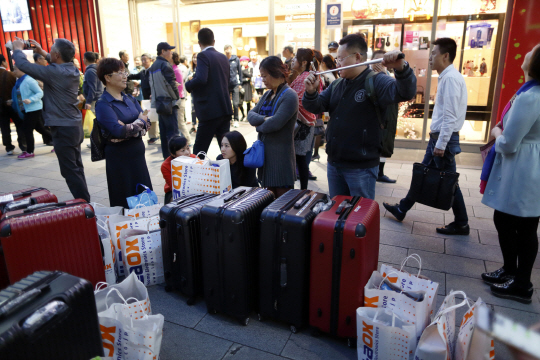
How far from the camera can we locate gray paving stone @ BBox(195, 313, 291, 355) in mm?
2291

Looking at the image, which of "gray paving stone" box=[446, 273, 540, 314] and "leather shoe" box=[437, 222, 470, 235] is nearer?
"gray paving stone" box=[446, 273, 540, 314]

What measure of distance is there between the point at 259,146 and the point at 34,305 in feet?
7.87

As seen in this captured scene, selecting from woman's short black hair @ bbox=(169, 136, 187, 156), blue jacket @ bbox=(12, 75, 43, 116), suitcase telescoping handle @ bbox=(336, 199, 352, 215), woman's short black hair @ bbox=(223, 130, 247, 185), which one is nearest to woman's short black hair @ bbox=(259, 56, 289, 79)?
woman's short black hair @ bbox=(223, 130, 247, 185)

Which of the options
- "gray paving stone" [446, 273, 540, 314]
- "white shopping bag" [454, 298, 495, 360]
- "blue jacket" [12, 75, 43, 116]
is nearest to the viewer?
"white shopping bag" [454, 298, 495, 360]

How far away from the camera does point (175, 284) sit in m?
2.77

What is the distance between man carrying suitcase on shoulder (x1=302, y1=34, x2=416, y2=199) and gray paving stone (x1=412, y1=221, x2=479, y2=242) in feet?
4.10

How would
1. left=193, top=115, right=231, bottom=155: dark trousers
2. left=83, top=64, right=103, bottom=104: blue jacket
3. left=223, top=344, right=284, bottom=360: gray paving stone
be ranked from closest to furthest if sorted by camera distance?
left=223, top=344, right=284, bottom=360: gray paving stone < left=193, top=115, right=231, bottom=155: dark trousers < left=83, top=64, right=103, bottom=104: blue jacket

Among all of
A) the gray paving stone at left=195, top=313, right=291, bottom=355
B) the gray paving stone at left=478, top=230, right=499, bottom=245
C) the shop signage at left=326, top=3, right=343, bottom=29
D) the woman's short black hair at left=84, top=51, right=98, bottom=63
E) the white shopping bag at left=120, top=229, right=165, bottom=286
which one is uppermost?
the shop signage at left=326, top=3, right=343, bottom=29

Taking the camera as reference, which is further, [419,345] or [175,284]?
[175,284]

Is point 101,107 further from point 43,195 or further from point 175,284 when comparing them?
point 175,284

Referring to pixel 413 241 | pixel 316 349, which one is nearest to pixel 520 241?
pixel 413 241

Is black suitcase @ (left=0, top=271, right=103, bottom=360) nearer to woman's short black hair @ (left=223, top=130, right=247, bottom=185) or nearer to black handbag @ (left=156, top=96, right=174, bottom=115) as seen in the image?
woman's short black hair @ (left=223, top=130, right=247, bottom=185)

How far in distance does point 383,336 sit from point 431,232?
2.27m

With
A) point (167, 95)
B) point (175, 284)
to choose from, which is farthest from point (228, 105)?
point (175, 284)
